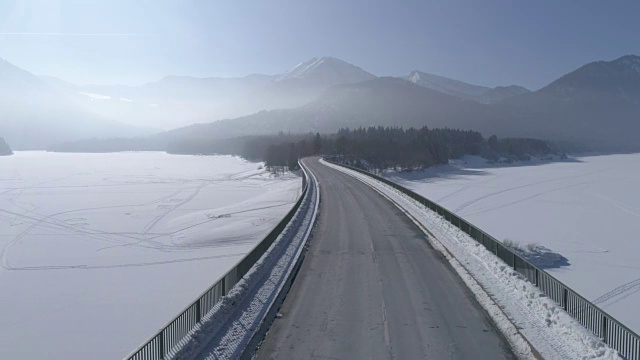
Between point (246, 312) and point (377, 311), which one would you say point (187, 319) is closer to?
point (246, 312)

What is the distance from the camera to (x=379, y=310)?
12.3 meters

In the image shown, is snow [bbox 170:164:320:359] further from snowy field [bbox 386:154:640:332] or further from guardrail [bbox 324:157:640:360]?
snowy field [bbox 386:154:640:332]

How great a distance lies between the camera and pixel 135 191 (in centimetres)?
6794

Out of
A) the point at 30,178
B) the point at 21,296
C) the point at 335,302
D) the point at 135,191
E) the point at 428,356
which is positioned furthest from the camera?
the point at 30,178

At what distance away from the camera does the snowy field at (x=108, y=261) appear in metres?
17.4

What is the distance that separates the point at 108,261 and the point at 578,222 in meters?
41.4

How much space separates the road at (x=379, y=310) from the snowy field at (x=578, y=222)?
975 cm

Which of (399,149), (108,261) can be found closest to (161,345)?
(108,261)

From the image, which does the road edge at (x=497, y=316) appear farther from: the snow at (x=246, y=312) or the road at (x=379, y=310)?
the snow at (x=246, y=312)

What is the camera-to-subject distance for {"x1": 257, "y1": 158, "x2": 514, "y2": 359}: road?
989 cm

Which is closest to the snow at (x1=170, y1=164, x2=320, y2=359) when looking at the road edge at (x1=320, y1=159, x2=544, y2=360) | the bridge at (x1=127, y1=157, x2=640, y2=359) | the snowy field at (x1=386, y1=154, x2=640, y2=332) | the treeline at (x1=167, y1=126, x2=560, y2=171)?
the bridge at (x1=127, y1=157, x2=640, y2=359)

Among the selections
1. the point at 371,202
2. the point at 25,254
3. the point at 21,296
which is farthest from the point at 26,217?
the point at 371,202

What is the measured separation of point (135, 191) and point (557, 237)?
5499 centimetres

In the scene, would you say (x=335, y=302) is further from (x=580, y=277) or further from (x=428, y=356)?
(x=580, y=277)
